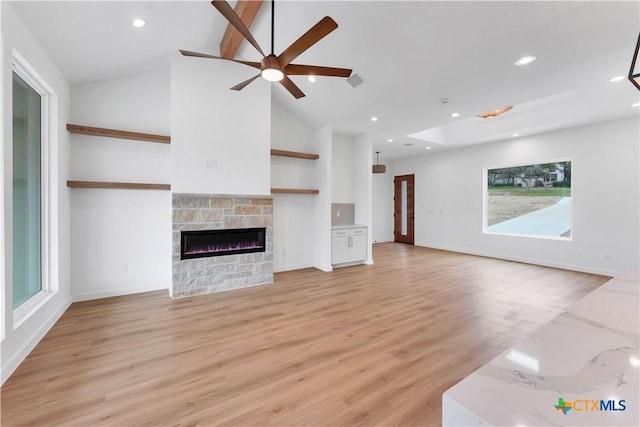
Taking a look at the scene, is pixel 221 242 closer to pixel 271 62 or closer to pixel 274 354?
pixel 274 354

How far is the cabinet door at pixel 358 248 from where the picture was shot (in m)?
6.04

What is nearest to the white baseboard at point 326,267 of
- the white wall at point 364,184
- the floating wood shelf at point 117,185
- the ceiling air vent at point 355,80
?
the white wall at point 364,184

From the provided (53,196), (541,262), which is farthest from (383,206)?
(53,196)

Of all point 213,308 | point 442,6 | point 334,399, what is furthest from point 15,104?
point 442,6

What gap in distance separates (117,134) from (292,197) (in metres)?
3.03

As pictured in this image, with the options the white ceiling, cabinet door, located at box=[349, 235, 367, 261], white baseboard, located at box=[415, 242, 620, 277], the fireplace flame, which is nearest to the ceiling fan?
the white ceiling

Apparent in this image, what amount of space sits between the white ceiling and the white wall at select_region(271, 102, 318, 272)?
0.81 meters

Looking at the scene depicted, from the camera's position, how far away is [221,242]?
14.8 ft

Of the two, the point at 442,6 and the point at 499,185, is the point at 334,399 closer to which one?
the point at 442,6

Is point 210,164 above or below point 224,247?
above

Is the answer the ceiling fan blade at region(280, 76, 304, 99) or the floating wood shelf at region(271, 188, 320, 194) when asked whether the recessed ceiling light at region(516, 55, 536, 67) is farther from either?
the floating wood shelf at region(271, 188, 320, 194)

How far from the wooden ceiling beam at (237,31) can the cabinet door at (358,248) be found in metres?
4.08

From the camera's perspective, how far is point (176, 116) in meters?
3.98

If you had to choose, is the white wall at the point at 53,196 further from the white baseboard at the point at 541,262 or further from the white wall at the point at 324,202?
the white baseboard at the point at 541,262
